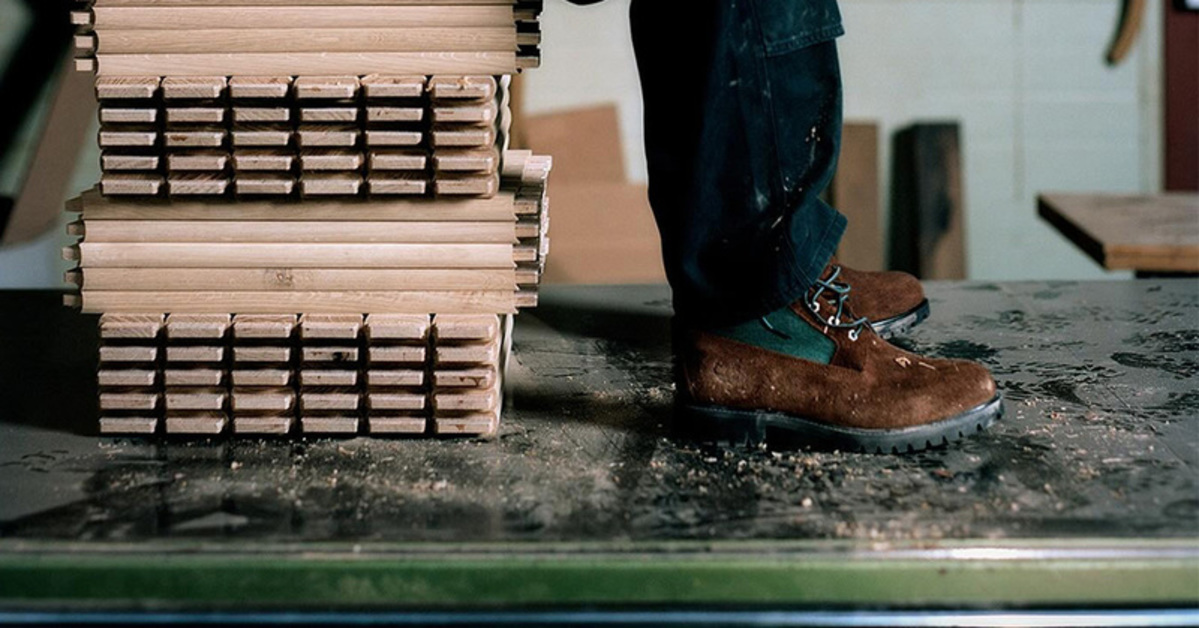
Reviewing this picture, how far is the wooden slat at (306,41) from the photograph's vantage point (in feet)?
4.87

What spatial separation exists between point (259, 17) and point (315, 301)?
1.14 ft

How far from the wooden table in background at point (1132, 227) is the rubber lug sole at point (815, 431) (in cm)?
116

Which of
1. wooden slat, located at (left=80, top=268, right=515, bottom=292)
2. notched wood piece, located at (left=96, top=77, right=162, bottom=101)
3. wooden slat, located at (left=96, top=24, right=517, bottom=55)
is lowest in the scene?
wooden slat, located at (left=80, top=268, right=515, bottom=292)

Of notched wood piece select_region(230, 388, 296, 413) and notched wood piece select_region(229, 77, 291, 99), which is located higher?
notched wood piece select_region(229, 77, 291, 99)

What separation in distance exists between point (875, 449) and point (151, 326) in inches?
35.2

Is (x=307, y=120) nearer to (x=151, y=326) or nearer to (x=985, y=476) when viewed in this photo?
(x=151, y=326)

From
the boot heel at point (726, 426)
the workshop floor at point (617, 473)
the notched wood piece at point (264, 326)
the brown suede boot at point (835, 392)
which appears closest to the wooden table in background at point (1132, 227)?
the workshop floor at point (617, 473)

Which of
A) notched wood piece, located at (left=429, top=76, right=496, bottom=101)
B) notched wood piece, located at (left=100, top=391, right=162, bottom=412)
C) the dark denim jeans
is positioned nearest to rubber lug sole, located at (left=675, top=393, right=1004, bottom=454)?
the dark denim jeans

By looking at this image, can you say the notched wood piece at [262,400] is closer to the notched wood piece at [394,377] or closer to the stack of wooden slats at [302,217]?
the stack of wooden slats at [302,217]

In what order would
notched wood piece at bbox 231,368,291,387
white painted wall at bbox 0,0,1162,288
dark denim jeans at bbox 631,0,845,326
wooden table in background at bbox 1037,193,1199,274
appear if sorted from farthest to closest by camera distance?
1. white painted wall at bbox 0,0,1162,288
2. wooden table in background at bbox 1037,193,1199,274
3. notched wood piece at bbox 231,368,291,387
4. dark denim jeans at bbox 631,0,845,326

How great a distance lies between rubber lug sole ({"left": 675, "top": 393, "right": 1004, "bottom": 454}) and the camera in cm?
147

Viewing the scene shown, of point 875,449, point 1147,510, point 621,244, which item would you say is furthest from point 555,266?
point 1147,510

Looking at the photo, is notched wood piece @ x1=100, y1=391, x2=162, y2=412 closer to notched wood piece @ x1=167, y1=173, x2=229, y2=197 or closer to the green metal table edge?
notched wood piece @ x1=167, y1=173, x2=229, y2=197

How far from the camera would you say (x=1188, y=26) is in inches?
153
